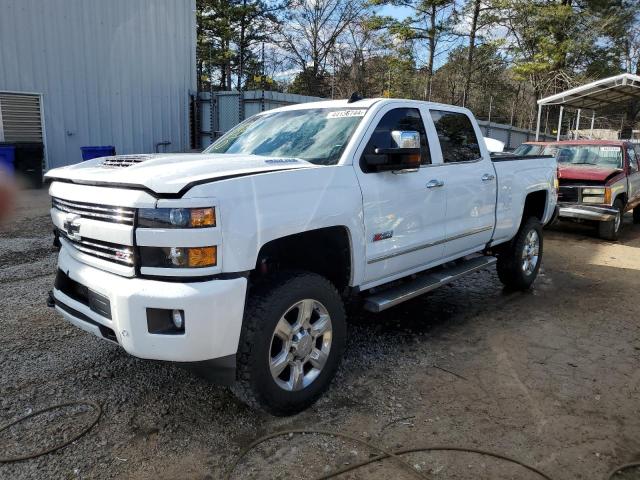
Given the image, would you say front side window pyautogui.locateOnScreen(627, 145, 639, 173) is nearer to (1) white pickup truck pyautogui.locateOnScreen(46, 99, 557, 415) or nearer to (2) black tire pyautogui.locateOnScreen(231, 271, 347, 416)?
(1) white pickup truck pyautogui.locateOnScreen(46, 99, 557, 415)

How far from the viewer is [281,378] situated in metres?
3.12

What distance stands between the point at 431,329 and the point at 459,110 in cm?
210

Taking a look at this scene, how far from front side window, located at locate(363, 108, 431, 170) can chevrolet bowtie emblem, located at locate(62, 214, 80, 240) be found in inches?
73.9

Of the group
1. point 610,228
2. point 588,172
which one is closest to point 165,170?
point 610,228

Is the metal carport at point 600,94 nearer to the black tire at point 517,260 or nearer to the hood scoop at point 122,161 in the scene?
the black tire at point 517,260

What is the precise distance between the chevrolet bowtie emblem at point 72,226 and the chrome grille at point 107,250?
34mm

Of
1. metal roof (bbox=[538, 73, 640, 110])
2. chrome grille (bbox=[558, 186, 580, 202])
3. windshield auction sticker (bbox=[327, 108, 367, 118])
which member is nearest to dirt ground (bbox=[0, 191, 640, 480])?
windshield auction sticker (bbox=[327, 108, 367, 118])

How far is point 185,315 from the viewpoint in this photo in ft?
8.30

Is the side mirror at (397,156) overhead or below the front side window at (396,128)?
below

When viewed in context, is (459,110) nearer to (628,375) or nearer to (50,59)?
(628,375)

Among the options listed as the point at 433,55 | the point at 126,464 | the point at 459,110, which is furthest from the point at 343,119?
the point at 433,55

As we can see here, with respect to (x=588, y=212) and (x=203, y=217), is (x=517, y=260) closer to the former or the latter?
(x=203, y=217)

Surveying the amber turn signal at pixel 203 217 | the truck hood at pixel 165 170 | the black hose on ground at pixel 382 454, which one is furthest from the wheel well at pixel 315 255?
the black hose on ground at pixel 382 454

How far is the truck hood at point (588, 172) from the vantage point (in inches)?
368
